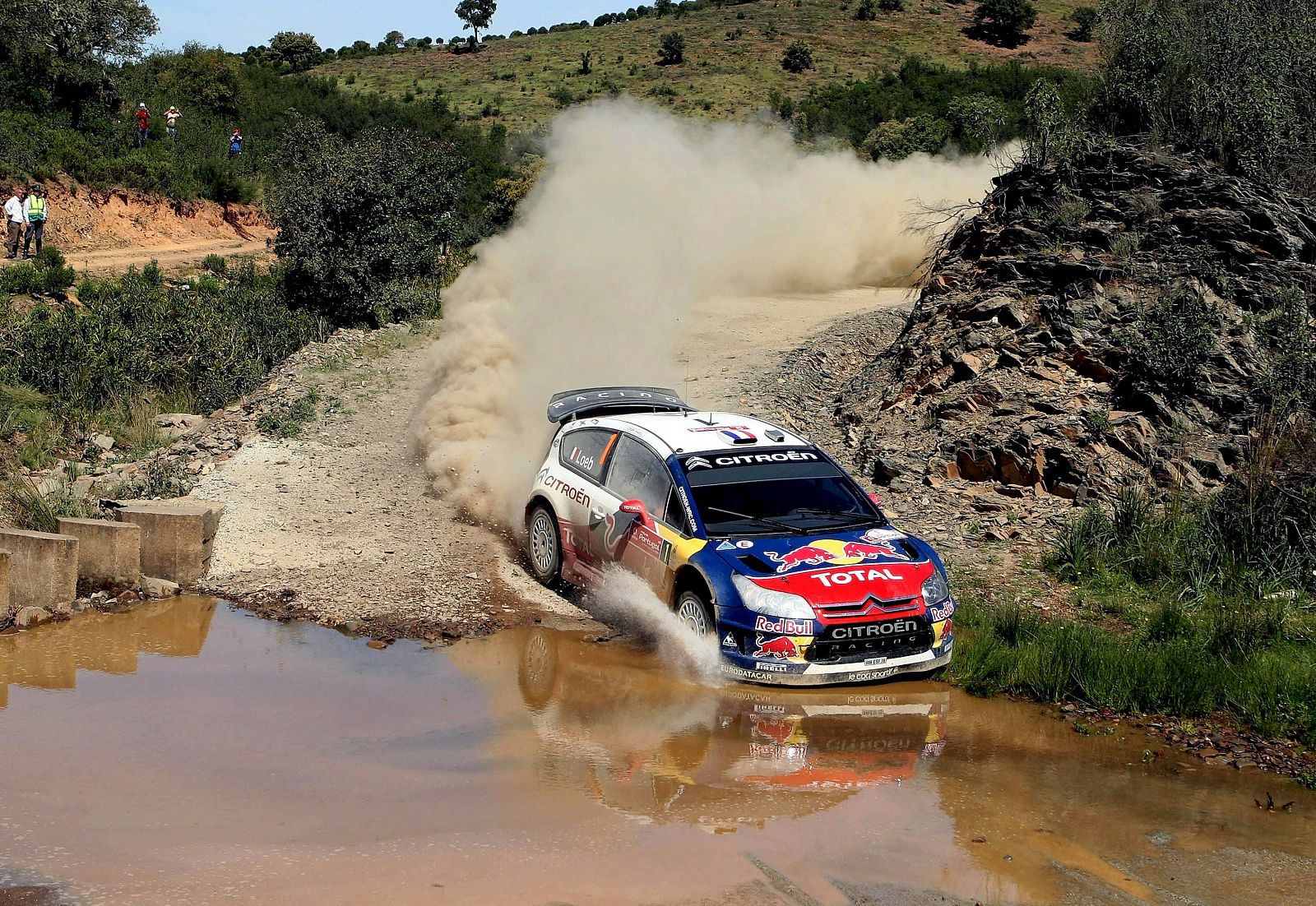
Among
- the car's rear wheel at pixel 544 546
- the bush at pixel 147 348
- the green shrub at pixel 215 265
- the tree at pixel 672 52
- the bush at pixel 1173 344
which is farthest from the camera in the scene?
the tree at pixel 672 52

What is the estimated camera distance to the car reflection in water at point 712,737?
6.88m

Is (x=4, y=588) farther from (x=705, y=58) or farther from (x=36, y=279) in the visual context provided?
(x=705, y=58)

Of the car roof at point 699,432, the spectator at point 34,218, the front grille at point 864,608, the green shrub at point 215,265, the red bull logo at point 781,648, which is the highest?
the spectator at point 34,218

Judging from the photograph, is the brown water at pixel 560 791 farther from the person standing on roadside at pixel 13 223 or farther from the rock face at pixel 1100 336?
the person standing on roadside at pixel 13 223

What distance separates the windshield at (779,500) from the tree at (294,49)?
252 feet

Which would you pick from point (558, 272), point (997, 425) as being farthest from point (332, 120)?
point (997, 425)

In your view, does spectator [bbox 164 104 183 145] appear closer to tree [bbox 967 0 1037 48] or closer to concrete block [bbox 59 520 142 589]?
concrete block [bbox 59 520 142 589]

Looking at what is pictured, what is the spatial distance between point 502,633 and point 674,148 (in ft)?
72.2

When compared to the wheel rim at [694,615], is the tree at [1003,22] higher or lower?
higher

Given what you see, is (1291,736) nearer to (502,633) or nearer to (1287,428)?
(1287,428)

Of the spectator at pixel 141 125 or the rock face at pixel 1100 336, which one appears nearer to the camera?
the rock face at pixel 1100 336

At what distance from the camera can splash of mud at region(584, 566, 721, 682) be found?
8555 mm

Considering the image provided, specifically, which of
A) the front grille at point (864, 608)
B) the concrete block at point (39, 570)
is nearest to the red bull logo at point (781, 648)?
the front grille at point (864, 608)

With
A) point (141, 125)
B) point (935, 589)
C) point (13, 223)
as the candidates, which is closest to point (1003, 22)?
point (141, 125)
